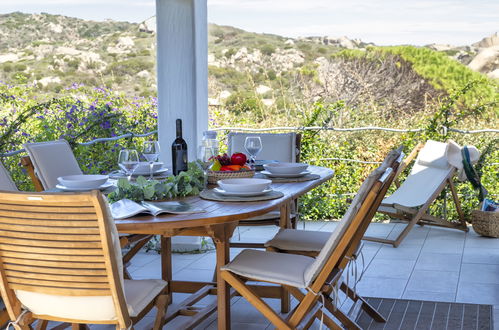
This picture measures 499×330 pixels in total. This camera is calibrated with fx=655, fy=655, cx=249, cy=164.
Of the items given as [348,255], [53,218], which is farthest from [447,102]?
[53,218]

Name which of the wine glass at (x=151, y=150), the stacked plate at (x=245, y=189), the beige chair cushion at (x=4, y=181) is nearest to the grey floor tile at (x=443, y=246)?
the stacked plate at (x=245, y=189)

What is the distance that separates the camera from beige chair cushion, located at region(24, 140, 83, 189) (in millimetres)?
3324

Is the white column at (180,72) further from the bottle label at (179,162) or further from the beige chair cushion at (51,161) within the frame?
the bottle label at (179,162)

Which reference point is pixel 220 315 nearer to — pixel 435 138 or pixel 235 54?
pixel 435 138

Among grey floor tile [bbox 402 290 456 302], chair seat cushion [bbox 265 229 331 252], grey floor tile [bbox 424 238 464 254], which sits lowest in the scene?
grey floor tile [bbox 424 238 464 254]

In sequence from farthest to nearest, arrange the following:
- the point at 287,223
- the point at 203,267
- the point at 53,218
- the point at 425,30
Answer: the point at 425,30
the point at 203,267
the point at 287,223
the point at 53,218

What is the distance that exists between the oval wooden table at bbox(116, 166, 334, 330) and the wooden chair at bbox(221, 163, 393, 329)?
13 centimetres

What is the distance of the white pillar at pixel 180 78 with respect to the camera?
4.83 m

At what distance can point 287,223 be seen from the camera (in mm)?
3600

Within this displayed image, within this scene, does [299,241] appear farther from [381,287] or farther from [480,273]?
[480,273]

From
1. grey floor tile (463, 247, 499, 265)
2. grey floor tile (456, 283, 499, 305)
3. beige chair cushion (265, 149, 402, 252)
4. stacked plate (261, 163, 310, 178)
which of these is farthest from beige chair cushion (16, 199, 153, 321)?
grey floor tile (463, 247, 499, 265)

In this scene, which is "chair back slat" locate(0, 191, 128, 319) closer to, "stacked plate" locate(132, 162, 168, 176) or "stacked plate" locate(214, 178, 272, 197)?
"stacked plate" locate(214, 178, 272, 197)

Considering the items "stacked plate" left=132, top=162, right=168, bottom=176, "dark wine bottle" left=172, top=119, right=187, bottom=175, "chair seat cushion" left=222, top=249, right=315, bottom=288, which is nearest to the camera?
"chair seat cushion" left=222, top=249, right=315, bottom=288

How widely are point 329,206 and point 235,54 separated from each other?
1182cm
